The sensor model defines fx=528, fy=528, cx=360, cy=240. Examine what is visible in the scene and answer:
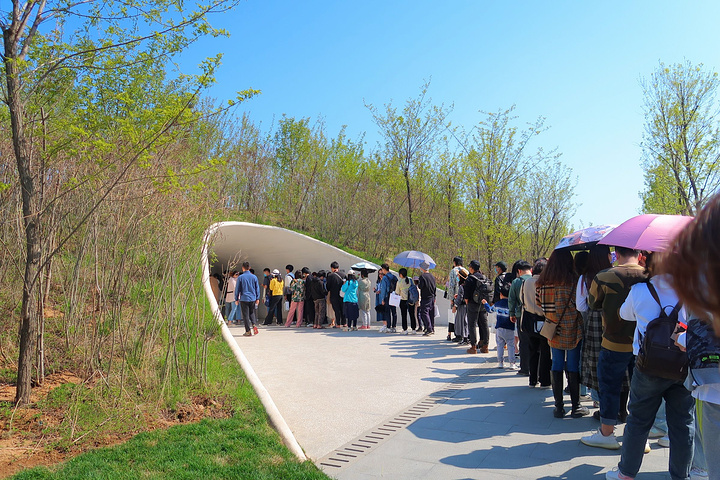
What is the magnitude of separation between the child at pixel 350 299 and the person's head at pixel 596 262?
9601mm

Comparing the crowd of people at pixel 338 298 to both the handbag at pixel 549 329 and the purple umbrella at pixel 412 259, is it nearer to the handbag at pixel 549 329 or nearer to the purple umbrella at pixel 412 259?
the purple umbrella at pixel 412 259

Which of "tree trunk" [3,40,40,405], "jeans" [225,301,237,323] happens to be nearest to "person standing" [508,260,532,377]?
"tree trunk" [3,40,40,405]

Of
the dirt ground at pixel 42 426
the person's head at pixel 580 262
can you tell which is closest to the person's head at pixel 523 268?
the person's head at pixel 580 262

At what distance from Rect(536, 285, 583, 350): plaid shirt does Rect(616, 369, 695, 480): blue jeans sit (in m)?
2.01

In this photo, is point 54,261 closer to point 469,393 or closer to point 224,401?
point 224,401

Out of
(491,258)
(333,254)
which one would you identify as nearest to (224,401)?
(333,254)

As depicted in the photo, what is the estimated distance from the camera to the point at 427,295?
13.3 m

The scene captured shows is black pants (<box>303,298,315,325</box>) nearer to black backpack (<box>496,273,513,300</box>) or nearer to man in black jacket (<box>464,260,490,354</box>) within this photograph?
man in black jacket (<box>464,260,490,354</box>)

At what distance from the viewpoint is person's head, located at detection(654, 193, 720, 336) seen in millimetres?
1299

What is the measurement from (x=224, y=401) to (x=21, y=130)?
3342 mm

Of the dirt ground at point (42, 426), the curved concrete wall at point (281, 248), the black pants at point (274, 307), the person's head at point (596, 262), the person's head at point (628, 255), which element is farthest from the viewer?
the curved concrete wall at point (281, 248)

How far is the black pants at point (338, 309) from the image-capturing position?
1557cm

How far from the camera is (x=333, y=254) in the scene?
19312mm

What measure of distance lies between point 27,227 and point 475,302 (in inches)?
296
